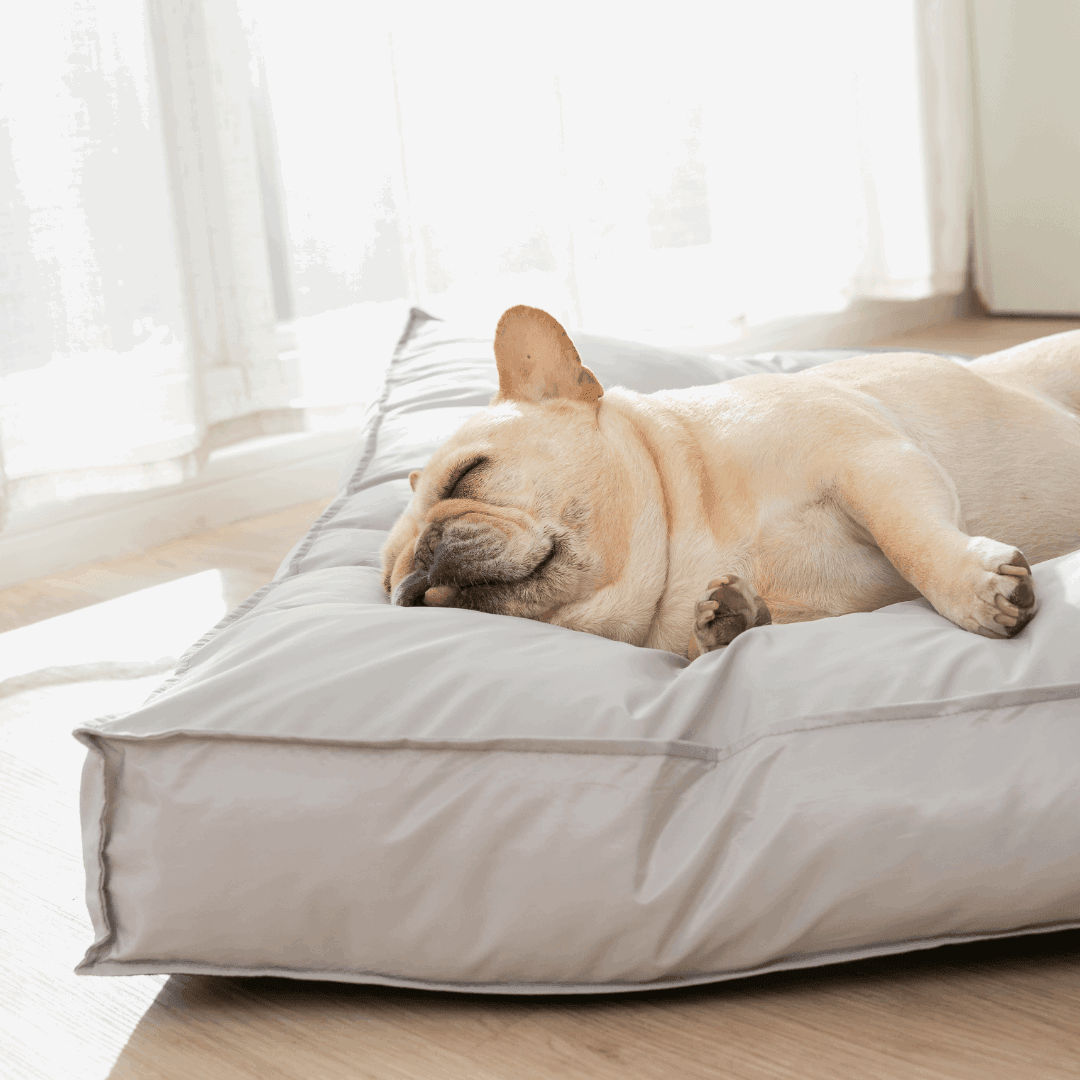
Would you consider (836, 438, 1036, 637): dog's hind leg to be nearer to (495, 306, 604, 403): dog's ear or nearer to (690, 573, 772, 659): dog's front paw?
(690, 573, 772, 659): dog's front paw

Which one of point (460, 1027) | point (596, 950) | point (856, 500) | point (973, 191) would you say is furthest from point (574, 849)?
point (973, 191)

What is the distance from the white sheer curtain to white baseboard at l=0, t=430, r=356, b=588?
147 millimetres

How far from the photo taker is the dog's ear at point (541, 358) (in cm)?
158

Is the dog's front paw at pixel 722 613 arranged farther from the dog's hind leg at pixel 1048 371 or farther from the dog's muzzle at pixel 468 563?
the dog's hind leg at pixel 1048 371

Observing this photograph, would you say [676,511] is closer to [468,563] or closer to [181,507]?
[468,563]

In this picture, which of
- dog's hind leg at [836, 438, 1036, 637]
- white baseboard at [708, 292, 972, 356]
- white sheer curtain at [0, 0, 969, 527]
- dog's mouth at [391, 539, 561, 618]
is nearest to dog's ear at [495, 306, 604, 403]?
dog's mouth at [391, 539, 561, 618]

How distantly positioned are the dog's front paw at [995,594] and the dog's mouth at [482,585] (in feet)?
1.51

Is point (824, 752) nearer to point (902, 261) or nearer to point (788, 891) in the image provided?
point (788, 891)

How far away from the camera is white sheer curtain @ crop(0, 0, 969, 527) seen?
2.88 metres

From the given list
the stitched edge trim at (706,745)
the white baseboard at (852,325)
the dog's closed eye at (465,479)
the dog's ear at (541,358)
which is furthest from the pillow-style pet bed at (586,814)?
the white baseboard at (852,325)

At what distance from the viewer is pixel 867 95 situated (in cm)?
493

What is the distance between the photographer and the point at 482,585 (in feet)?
4.84

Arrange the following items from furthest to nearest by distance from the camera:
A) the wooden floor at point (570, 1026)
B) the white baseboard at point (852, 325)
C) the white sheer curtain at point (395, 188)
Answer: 1. the white baseboard at point (852, 325)
2. the white sheer curtain at point (395, 188)
3. the wooden floor at point (570, 1026)

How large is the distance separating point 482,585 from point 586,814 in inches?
17.2
